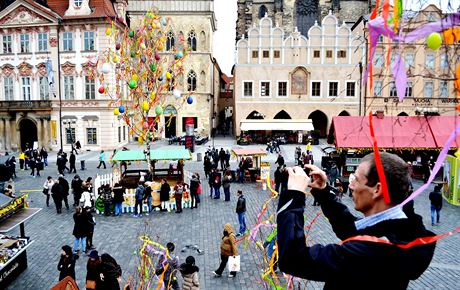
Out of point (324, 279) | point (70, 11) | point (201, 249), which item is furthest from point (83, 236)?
point (70, 11)

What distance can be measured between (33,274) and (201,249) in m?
4.12

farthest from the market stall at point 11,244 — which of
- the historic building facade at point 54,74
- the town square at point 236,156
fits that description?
the historic building facade at point 54,74

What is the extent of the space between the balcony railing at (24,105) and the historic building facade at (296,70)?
18.8 meters

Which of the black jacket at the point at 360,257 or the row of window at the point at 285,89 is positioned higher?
the row of window at the point at 285,89

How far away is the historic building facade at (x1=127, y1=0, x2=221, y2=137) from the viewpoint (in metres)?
43.3

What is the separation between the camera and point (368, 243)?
1.73m

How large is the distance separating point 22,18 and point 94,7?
6385 mm

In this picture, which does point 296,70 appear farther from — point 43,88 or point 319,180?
point 319,180

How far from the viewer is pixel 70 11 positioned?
34.0 metres

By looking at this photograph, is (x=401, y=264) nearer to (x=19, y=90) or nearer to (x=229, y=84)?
(x=19, y=90)

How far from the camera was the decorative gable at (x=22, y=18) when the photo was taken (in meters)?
33.7

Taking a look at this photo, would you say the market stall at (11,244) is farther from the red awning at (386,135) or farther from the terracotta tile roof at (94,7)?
the terracotta tile roof at (94,7)

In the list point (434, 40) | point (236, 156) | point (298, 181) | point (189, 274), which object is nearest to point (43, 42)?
point (236, 156)

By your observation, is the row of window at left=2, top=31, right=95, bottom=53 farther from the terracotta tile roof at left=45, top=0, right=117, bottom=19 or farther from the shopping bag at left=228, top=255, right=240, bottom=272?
the shopping bag at left=228, top=255, right=240, bottom=272
